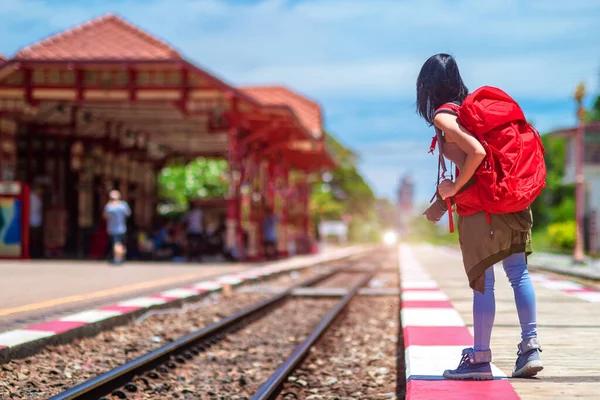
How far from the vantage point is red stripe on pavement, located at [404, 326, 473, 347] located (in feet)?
17.0

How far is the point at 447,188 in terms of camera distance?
365 cm

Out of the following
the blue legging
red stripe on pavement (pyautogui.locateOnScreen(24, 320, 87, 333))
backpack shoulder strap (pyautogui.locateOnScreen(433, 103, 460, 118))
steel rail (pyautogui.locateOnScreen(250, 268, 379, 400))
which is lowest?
steel rail (pyautogui.locateOnScreen(250, 268, 379, 400))

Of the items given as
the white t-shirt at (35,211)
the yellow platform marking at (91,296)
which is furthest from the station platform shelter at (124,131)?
the yellow platform marking at (91,296)

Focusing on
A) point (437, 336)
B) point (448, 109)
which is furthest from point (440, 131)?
point (437, 336)

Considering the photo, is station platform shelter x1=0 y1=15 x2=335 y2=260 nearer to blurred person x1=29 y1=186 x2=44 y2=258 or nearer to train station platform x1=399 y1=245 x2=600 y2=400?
blurred person x1=29 y1=186 x2=44 y2=258

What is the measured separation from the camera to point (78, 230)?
76.7 feet

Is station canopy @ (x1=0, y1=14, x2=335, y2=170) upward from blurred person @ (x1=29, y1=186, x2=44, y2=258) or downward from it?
upward

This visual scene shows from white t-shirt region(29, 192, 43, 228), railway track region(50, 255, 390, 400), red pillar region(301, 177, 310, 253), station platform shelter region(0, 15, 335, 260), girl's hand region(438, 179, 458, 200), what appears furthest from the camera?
red pillar region(301, 177, 310, 253)

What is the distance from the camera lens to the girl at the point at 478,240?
3.60m

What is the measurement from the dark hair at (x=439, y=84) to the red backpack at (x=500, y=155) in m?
0.13

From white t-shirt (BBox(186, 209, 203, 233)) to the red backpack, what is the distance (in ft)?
55.9

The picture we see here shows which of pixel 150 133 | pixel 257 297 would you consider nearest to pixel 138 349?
pixel 257 297

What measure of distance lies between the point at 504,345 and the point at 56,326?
3777mm

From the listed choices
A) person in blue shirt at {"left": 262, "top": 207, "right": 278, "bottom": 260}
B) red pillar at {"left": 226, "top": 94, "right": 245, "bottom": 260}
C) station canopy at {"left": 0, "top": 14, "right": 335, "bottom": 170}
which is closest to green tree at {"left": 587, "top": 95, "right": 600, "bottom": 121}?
person in blue shirt at {"left": 262, "top": 207, "right": 278, "bottom": 260}
